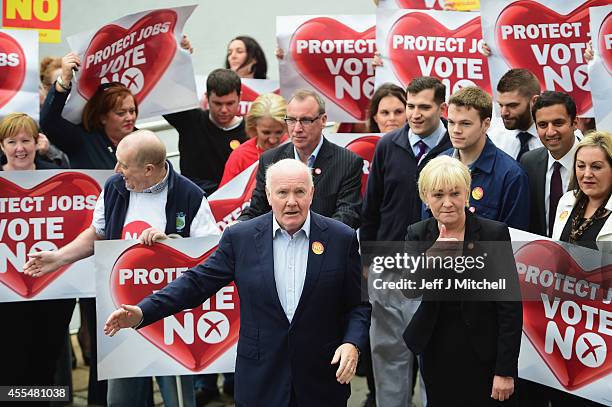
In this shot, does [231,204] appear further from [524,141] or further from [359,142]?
[524,141]

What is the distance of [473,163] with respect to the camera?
19.7ft

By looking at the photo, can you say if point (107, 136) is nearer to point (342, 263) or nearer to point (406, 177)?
point (406, 177)

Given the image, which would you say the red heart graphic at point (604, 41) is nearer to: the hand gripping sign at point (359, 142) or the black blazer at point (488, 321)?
the hand gripping sign at point (359, 142)

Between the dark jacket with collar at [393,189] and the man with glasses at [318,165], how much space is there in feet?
0.63

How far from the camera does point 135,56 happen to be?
24.9 ft

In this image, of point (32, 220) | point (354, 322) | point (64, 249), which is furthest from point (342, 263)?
point (32, 220)

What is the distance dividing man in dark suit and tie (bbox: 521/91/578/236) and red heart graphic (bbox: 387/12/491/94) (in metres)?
1.44

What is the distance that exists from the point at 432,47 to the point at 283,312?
11.0 feet

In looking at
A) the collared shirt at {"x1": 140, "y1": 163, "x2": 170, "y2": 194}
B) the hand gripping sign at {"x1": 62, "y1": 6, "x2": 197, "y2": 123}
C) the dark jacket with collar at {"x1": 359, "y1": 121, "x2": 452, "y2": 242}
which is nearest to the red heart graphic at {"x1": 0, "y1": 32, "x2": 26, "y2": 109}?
the hand gripping sign at {"x1": 62, "y1": 6, "x2": 197, "y2": 123}

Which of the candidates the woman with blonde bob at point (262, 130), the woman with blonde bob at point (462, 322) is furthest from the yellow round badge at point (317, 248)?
the woman with blonde bob at point (262, 130)

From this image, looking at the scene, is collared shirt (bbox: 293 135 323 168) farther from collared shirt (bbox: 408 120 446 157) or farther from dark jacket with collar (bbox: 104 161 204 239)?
dark jacket with collar (bbox: 104 161 204 239)

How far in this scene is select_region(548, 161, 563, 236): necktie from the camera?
610cm

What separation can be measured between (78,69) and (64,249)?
1504mm

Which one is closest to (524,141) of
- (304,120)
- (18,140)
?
(304,120)
